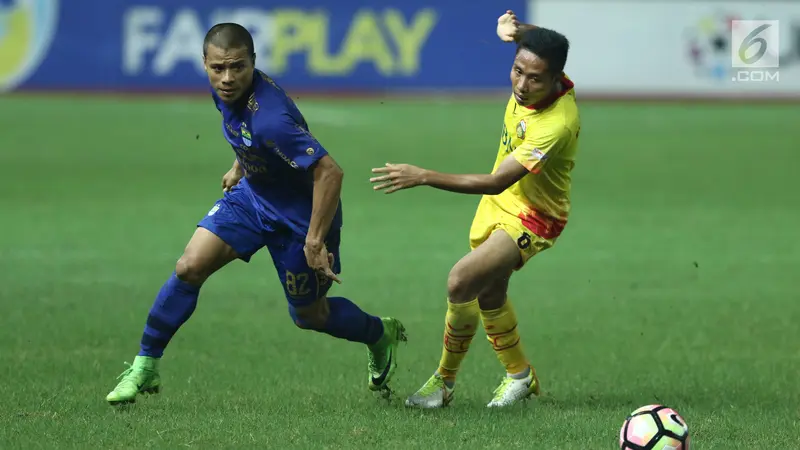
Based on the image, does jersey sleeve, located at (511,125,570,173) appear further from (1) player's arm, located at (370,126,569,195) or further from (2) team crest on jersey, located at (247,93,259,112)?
(2) team crest on jersey, located at (247,93,259,112)

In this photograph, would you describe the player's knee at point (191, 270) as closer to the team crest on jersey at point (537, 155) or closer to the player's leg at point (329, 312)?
the player's leg at point (329, 312)

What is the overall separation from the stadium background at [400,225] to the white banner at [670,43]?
0.05 meters

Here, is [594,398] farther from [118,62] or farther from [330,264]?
[118,62]

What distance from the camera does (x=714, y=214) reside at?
16.0m

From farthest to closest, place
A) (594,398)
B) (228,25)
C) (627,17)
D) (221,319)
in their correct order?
(627,17) < (221,319) < (594,398) < (228,25)

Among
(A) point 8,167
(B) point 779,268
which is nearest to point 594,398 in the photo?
(B) point 779,268

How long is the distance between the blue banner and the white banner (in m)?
1.72

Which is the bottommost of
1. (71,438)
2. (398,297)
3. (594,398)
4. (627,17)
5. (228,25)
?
(627,17)

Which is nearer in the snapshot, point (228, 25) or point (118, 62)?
point (228, 25)

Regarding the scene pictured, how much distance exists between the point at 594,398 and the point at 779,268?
18.5 feet

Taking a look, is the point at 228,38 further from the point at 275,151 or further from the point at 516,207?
the point at 516,207

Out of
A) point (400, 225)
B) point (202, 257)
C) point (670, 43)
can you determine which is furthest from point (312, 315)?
point (670, 43)

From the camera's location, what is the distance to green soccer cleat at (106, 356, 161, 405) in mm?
6594

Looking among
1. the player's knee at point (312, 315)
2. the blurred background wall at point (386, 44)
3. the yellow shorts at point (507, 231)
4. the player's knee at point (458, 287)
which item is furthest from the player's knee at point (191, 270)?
the blurred background wall at point (386, 44)
